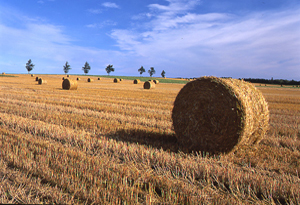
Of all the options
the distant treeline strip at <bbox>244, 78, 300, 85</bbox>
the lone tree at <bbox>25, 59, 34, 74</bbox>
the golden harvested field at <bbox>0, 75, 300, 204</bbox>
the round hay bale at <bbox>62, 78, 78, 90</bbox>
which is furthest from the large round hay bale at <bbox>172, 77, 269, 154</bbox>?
the lone tree at <bbox>25, 59, 34, 74</bbox>

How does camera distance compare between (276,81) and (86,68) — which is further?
(86,68)

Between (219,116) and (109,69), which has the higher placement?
(109,69)

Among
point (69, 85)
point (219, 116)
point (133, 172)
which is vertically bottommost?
point (133, 172)

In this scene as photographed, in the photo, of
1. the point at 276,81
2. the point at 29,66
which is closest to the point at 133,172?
the point at 276,81

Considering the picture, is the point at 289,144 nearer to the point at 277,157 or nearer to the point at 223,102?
the point at 277,157

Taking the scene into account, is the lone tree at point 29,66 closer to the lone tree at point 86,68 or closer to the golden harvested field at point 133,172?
the lone tree at point 86,68

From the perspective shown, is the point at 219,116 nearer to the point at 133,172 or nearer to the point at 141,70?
the point at 133,172

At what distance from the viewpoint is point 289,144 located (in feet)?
17.7

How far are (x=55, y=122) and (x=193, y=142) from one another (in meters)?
4.26

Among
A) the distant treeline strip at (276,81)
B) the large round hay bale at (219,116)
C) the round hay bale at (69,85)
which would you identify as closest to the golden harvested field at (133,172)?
the large round hay bale at (219,116)

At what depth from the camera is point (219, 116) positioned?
4766mm

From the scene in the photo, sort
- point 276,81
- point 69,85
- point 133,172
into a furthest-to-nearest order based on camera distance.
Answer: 1. point 276,81
2. point 69,85
3. point 133,172

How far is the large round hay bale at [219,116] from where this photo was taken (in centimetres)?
461

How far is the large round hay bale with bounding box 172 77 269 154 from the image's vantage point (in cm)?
461
